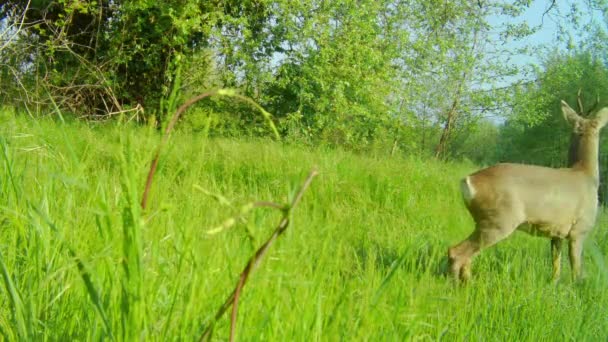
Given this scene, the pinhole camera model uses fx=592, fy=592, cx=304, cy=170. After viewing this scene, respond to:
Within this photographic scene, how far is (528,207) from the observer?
4594 mm

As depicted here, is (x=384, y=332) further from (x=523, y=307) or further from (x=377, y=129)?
(x=377, y=129)

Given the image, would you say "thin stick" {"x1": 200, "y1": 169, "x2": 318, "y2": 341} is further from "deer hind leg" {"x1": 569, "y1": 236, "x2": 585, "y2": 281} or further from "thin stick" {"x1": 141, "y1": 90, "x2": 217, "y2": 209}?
"deer hind leg" {"x1": 569, "y1": 236, "x2": 585, "y2": 281}

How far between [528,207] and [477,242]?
518mm

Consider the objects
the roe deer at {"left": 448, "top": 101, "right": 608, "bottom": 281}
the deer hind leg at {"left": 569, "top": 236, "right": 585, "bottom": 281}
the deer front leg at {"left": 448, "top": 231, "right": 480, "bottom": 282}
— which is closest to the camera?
the deer front leg at {"left": 448, "top": 231, "right": 480, "bottom": 282}

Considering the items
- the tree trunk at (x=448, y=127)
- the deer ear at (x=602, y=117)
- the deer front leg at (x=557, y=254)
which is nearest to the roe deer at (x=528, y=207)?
the deer front leg at (x=557, y=254)

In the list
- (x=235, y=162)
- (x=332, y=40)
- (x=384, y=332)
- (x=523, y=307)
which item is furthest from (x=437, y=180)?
(x=332, y=40)

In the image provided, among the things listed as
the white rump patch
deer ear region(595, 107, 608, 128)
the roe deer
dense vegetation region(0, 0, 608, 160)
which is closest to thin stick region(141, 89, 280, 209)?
the roe deer

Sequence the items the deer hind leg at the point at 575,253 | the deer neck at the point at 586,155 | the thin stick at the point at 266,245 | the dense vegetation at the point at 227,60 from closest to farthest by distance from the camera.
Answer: the thin stick at the point at 266,245 < the deer hind leg at the point at 575,253 < the deer neck at the point at 586,155 < the dense vegetation at the point at 227,60

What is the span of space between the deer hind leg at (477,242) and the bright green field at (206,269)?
0.38 ft

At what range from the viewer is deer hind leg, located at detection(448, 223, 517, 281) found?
434cm

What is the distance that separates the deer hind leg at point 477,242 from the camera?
4.34m

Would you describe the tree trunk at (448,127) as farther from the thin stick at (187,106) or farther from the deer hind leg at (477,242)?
the thin stick at (187,106)

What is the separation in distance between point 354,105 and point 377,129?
1.67 meters

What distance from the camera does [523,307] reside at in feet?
9.91
